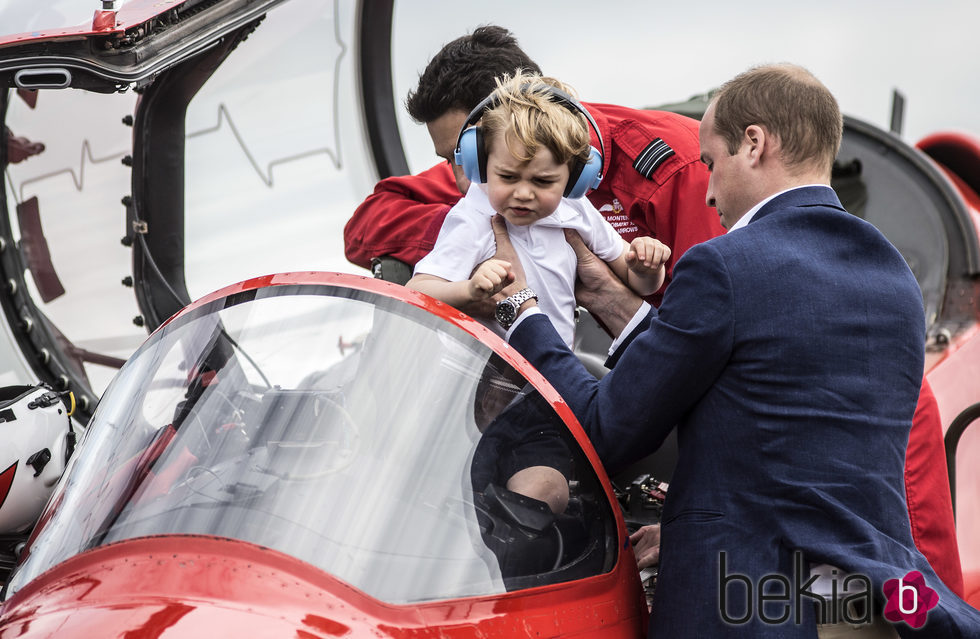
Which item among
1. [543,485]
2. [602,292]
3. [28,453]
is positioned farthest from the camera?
[28,453]

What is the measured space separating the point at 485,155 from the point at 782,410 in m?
0.84

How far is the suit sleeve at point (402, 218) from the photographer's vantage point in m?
2.80

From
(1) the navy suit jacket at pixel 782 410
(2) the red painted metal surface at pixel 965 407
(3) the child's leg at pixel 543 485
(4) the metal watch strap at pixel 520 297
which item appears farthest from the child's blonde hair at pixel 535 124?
(2) the red painted metal surface at pixel 965 407

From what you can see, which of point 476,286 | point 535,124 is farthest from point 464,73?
point 476,286

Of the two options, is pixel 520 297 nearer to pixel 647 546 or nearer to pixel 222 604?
pixel 647 546

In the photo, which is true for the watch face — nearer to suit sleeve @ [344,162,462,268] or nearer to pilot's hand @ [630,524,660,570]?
pilot's hand @ [630,524,660,570]

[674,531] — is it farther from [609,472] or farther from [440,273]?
[440,273]

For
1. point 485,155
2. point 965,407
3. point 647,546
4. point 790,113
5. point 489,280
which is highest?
point 790,113

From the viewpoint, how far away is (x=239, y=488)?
1.39m

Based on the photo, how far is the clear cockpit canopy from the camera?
1355 millimetres

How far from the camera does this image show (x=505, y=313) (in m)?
1.77

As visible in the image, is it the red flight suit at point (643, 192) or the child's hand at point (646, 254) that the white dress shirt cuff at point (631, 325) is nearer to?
the child's hand at point (646, 254)

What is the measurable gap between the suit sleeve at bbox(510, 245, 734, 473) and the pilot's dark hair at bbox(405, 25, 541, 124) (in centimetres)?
112

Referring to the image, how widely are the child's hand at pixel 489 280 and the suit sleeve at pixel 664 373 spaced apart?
0.73 ft
